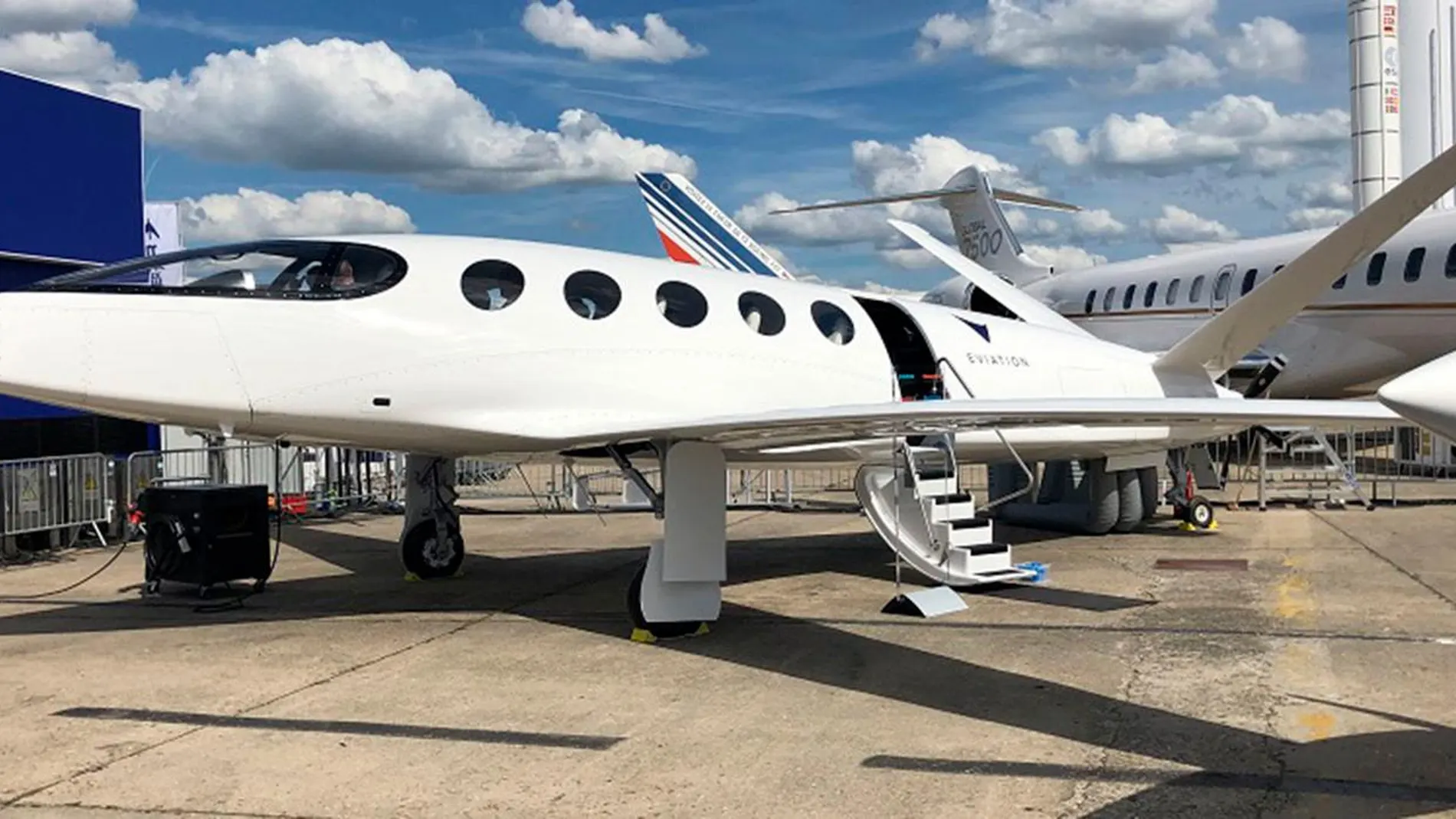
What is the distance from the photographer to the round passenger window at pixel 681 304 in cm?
931

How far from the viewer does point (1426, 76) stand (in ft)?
142

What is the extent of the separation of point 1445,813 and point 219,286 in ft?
23.9

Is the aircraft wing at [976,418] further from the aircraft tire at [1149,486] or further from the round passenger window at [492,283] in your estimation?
the aircraft tire at [1149,486]

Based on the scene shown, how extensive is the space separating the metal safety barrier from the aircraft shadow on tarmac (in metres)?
3.70

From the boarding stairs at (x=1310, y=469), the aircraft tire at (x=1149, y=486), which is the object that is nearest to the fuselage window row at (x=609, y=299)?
the boarding stairs at (x=1310, y=469)

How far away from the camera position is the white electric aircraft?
59.2 feet

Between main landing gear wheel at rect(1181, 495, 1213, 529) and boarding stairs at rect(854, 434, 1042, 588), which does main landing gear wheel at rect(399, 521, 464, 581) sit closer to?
boarding stairs at rect(854, 434, 1042, 588)

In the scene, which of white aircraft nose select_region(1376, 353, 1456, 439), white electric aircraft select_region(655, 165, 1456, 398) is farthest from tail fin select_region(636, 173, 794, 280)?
white aircraft nose select_region(1376, 353, 1456, 439)

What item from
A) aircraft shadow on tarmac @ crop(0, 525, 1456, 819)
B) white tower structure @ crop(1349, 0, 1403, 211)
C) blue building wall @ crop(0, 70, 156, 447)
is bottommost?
aircraft shadow on tarmac @ crop(0, 525, 1456, 819)

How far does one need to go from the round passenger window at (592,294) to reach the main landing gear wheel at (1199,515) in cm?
928

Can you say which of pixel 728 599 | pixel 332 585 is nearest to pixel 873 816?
pixel 728 599

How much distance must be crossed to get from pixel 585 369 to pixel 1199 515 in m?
9.57

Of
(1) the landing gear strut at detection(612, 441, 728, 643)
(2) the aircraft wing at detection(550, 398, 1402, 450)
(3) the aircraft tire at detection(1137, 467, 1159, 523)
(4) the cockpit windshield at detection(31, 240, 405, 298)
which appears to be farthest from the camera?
(3) the aircraft tire at detection(1137, 467, 1159, 523)

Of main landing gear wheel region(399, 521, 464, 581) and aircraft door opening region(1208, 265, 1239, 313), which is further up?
aircraft door opening region(1208, 265, 1239, 313)
